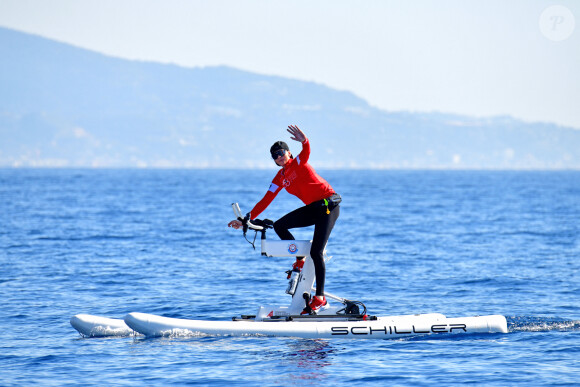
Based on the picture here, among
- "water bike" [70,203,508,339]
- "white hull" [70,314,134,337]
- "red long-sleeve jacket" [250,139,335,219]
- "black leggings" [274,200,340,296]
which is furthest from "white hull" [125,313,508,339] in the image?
"red long-sleeve jacket" [250,139,335,219]

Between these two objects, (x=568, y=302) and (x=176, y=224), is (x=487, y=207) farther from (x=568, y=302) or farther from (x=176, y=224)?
(x=568, y=302)

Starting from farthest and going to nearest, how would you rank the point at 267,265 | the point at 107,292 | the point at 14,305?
the point at 267,265 → the point at 107,292 → the point at 14,305

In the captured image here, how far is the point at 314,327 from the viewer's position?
12.9 m

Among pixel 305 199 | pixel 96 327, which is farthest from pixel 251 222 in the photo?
pixel 96 327

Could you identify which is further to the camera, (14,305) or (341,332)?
(14,305)

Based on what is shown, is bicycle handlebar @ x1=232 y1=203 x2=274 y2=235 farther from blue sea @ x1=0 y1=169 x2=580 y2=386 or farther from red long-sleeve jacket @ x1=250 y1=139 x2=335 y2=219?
blue sea @ x1=0 y1=169 x2=580 y2=386

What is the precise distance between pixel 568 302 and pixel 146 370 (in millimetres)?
9804

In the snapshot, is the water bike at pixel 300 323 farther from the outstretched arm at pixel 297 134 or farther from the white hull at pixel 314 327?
the outstretched arm at pixel 297 134

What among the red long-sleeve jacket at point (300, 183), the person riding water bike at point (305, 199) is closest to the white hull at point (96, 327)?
the person riding water bike at point (305, 199)

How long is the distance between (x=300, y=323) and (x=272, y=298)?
17.0 ft

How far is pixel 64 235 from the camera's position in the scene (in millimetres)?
32969

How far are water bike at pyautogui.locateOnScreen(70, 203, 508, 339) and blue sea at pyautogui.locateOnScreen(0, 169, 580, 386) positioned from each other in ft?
0.56

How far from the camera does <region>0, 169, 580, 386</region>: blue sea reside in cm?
1123

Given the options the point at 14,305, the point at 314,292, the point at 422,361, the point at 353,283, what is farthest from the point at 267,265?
the point at 422,361
